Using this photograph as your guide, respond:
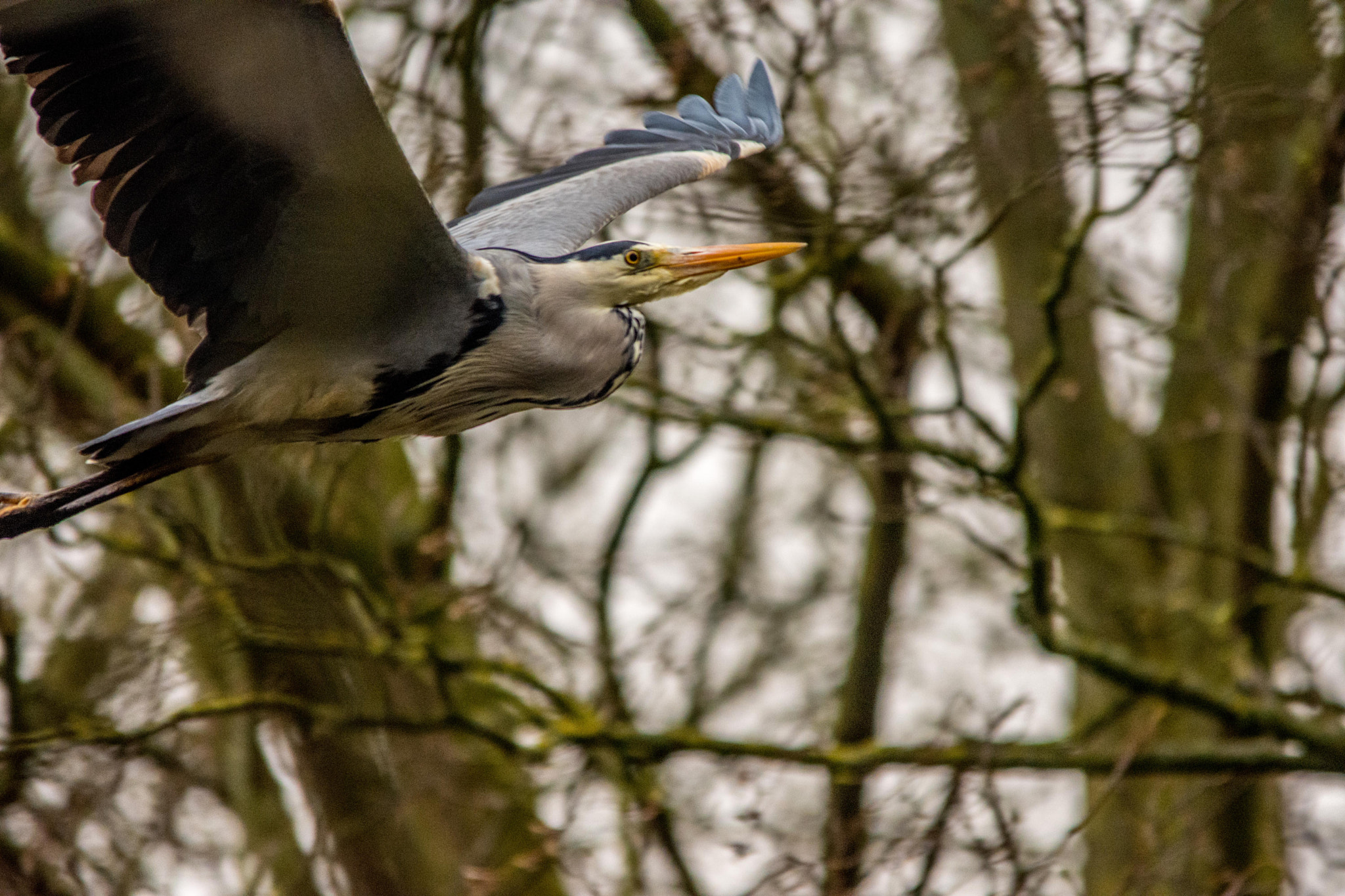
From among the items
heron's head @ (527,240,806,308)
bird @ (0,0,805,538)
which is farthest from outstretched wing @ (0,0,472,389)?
heron's head @ (527,240,806,308)

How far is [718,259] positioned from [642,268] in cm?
23

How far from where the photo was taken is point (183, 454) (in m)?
4.63

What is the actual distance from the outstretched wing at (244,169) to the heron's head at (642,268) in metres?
0.44

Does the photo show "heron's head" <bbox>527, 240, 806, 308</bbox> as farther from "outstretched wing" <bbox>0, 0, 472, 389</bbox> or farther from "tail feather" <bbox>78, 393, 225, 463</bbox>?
"tail feather" <bbox>78, 393, 225, 463</bbox>

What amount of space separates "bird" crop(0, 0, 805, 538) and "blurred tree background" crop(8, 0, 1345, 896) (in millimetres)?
948

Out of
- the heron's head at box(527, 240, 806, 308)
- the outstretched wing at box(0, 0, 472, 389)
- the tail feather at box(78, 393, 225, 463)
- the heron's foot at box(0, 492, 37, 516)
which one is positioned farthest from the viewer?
the heron's head at box(527, 240, 806, 308)

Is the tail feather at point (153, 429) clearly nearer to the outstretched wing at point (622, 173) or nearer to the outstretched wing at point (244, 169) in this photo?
the outstretched wing at point (244, 169)

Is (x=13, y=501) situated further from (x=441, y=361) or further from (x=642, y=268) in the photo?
(x=642, y=268)

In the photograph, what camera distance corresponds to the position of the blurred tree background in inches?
224

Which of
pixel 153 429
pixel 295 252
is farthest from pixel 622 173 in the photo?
pixel 153 429

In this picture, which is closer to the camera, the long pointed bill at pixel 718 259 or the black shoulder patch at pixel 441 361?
the black shoulder patch at pixel 441 361

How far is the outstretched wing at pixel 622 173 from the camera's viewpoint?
542 centimetres

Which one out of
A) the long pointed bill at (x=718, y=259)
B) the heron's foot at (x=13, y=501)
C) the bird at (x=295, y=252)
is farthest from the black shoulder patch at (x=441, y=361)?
the heron's foot at (x=13, y=501)

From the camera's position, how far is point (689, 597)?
8375 mm
